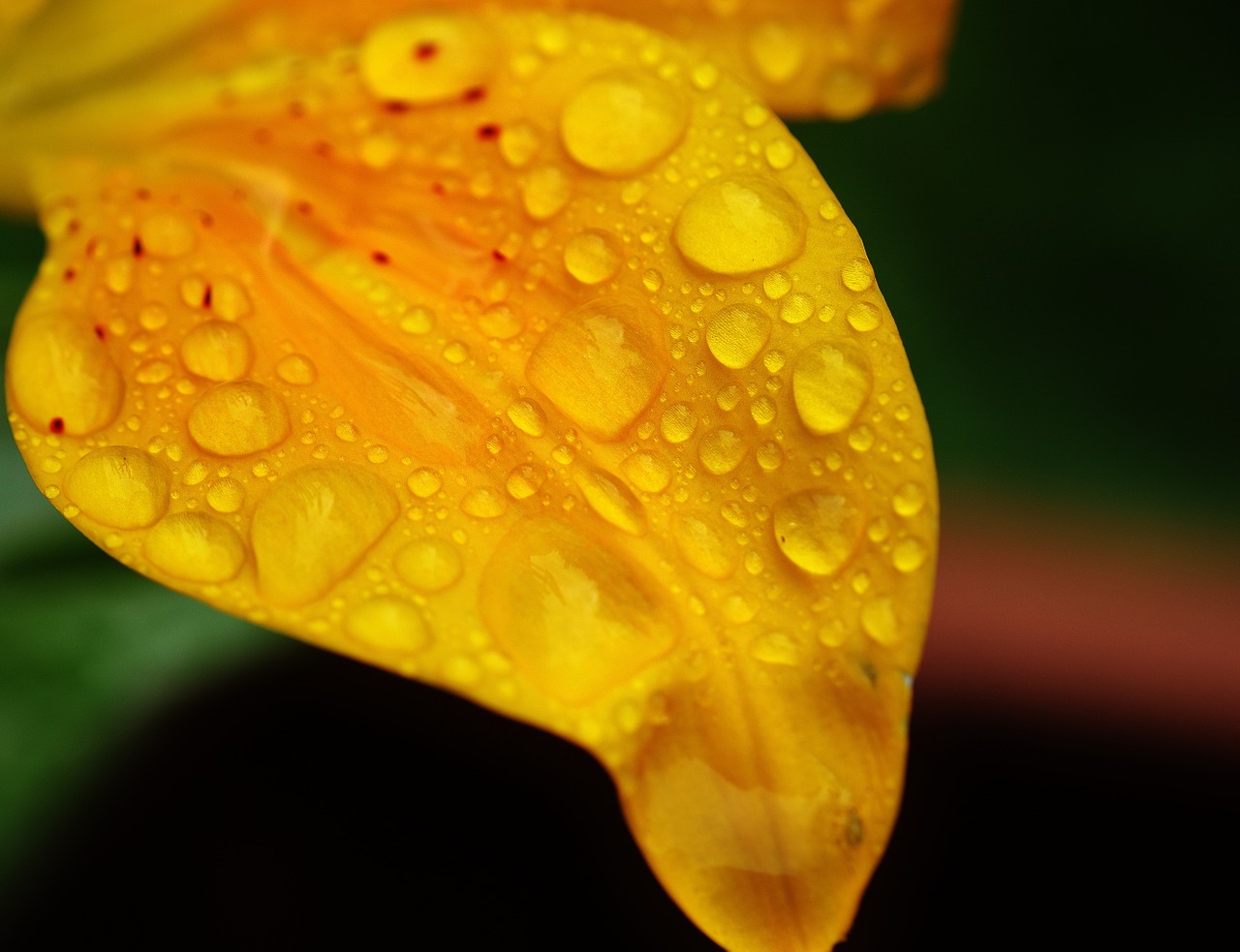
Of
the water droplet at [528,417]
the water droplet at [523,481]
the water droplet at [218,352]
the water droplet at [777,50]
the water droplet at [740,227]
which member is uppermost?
the water droplet at [777,50]

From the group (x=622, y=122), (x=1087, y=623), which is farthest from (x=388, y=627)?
(x=1087, y=623)

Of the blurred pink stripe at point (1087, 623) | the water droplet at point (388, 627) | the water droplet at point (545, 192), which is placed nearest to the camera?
the water droplet at point (388, 627)

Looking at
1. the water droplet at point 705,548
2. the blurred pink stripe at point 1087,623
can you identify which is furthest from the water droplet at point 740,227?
the blurred pink stripe at point 1087,623

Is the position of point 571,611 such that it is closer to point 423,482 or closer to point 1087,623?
point 423,482

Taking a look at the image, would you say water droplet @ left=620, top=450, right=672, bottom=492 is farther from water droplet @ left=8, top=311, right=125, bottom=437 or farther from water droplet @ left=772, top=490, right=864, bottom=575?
water droplet @ left=8, top=311, right=125, bottom=437

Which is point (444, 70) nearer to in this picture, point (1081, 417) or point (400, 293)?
point (400, 293)

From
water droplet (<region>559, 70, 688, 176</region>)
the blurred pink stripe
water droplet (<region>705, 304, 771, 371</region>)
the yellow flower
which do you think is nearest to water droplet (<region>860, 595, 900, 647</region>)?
the yellow flower

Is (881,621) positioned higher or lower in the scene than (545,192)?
lower

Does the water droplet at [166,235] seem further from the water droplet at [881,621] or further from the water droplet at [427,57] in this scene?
the water droplet at [881,621]
